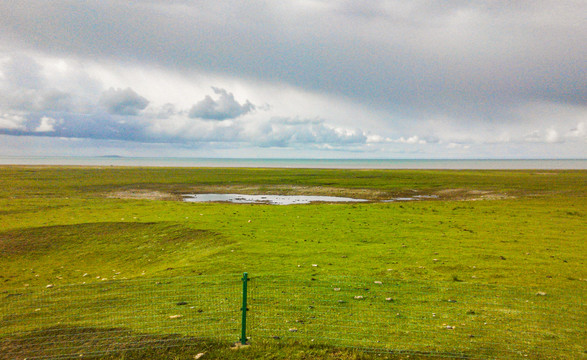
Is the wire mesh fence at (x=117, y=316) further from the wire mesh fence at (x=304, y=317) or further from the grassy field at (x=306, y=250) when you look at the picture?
the grassy field at (x=306, y=250)

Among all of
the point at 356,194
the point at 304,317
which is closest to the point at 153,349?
the point at 304,317

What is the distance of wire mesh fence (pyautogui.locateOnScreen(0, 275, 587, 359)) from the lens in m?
9.94

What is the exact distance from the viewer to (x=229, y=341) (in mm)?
9992

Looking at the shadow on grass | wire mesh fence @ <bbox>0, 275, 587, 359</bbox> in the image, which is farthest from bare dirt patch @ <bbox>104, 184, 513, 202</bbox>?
the shadow on grass

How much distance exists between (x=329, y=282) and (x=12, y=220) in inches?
1302

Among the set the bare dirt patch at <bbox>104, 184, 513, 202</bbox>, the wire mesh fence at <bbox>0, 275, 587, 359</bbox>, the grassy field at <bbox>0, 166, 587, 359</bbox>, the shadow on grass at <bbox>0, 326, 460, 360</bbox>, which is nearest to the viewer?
the shadow on grass at <bbox>0, 326, 460, 360</bbox>

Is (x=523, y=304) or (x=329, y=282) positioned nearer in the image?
(x=523, y=304)

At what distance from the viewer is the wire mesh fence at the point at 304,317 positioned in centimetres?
994

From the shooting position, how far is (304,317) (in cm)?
1170

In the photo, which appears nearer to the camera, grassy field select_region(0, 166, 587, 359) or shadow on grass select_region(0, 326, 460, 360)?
shadow on grass select_region(0, 326, 460, 360)

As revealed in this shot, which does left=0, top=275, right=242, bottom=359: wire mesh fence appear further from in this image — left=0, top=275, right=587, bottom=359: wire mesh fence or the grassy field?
the grassy field

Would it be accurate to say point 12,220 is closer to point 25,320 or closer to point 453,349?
point 25,320

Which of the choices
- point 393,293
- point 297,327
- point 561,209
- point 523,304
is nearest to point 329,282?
point 393,293

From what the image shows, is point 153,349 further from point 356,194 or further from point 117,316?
point 356,194
